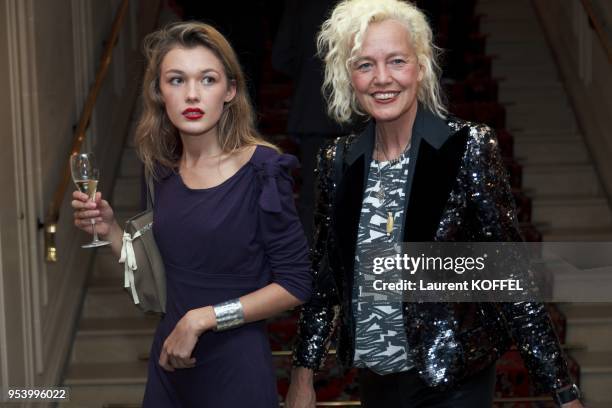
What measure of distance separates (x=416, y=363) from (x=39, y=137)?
2.61 metres

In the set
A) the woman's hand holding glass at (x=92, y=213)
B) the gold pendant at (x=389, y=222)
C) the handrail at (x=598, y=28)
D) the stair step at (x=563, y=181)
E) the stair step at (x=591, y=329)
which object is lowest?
the stair step at (x=591, y=329)

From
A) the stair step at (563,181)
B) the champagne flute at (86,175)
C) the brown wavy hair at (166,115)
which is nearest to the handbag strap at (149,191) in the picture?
the brown wavy hair at (166,115)

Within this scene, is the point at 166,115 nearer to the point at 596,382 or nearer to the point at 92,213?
the point at 92,213

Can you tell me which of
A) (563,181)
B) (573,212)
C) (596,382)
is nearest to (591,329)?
(596,382)

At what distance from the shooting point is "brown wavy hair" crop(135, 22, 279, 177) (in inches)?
93.1

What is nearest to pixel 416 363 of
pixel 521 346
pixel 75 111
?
pixel 521 346

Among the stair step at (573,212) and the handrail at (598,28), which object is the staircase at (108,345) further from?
the handrail at (598,28)

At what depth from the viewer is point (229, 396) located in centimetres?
230

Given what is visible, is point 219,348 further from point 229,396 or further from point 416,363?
point 416,363

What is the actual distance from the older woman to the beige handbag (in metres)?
0.44

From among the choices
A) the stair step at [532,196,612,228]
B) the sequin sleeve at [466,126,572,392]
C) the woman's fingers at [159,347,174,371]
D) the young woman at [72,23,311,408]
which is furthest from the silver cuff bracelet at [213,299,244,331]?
the stair step at [532,196,612,228]

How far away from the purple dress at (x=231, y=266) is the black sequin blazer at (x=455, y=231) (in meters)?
0.23

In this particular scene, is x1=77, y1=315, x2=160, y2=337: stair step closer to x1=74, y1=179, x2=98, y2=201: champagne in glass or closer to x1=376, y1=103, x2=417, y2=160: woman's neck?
x1=74, y1=179, x2=98, y2=201: champagne in glass

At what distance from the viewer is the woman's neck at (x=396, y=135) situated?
8.27 ft
